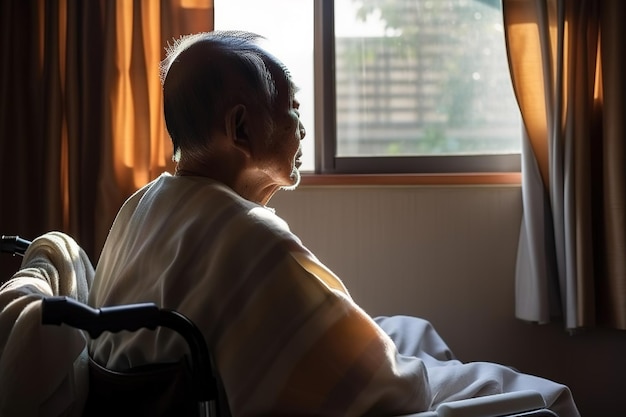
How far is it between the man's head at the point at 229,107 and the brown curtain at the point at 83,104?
1.03 metres

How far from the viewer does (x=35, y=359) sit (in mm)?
975

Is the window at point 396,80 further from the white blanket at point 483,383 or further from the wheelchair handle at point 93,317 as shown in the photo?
the wheelchair handle at point 93,317

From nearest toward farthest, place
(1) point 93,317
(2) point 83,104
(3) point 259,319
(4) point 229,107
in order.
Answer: (1) point 93,317 → (3) point 259,319 → (4) point 229,107 → (2) point 83,104

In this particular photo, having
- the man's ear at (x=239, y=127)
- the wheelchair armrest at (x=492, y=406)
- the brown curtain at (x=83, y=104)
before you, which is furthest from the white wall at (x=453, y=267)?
the wheelchair armrest at (x=492, y=406)

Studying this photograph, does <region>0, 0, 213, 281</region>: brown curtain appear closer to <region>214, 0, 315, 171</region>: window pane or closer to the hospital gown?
<region>214, 0, 315, 171</region>: window pane

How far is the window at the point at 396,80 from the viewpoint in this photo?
8.02ft

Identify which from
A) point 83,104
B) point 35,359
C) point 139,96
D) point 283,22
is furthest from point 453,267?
point 35,359

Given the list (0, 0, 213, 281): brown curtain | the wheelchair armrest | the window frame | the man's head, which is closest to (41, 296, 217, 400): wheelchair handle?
the wheelchair armrest

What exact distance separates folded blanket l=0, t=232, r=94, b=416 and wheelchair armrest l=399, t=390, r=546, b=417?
47cm

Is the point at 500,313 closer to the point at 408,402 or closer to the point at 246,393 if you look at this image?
the point at 408,402

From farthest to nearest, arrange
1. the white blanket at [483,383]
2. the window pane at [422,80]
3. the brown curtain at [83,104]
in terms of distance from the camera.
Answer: the window pane at [422,80] → the brown curtain at [83,104] → the white blanket at [483,383]

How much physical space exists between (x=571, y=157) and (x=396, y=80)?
0.64 meters

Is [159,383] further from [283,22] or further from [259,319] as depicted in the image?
[283,22]

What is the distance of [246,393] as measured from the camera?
39.4 inches
